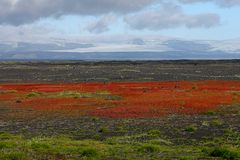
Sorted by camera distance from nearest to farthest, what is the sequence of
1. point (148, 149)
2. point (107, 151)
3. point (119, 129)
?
point (107, 151), point (148, 149), point (119, 129)

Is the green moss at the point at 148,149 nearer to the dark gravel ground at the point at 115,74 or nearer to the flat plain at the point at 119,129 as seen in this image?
the flat plain at the point at 119,129

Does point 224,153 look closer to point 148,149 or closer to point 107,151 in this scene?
point 148,149

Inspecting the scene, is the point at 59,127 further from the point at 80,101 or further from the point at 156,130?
the point at 80,101

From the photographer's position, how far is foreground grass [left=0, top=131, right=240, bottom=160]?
60.9 ft

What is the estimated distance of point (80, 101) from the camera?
48.8 meters

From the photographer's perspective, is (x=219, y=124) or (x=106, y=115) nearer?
(x=219, y=124)

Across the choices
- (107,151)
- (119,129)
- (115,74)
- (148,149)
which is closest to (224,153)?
(148,149)

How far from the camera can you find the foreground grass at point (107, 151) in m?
18.6

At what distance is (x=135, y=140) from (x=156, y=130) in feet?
11.7

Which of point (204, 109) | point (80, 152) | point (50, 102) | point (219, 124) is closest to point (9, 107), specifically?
point (50, 102)

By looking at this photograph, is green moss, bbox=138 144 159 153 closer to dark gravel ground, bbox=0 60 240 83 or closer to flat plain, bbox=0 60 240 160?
flat plain, bbox=0 60 240 160

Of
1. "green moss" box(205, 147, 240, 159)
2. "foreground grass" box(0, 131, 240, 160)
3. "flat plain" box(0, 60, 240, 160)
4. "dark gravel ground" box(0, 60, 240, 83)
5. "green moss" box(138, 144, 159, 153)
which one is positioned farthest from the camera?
"dark gravel ground" box(0, 60, 240, 83)

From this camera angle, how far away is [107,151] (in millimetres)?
20266

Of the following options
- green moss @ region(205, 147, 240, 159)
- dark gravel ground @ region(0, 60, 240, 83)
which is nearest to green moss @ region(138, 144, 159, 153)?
green moss @ region(205, 147, 240, 159)
